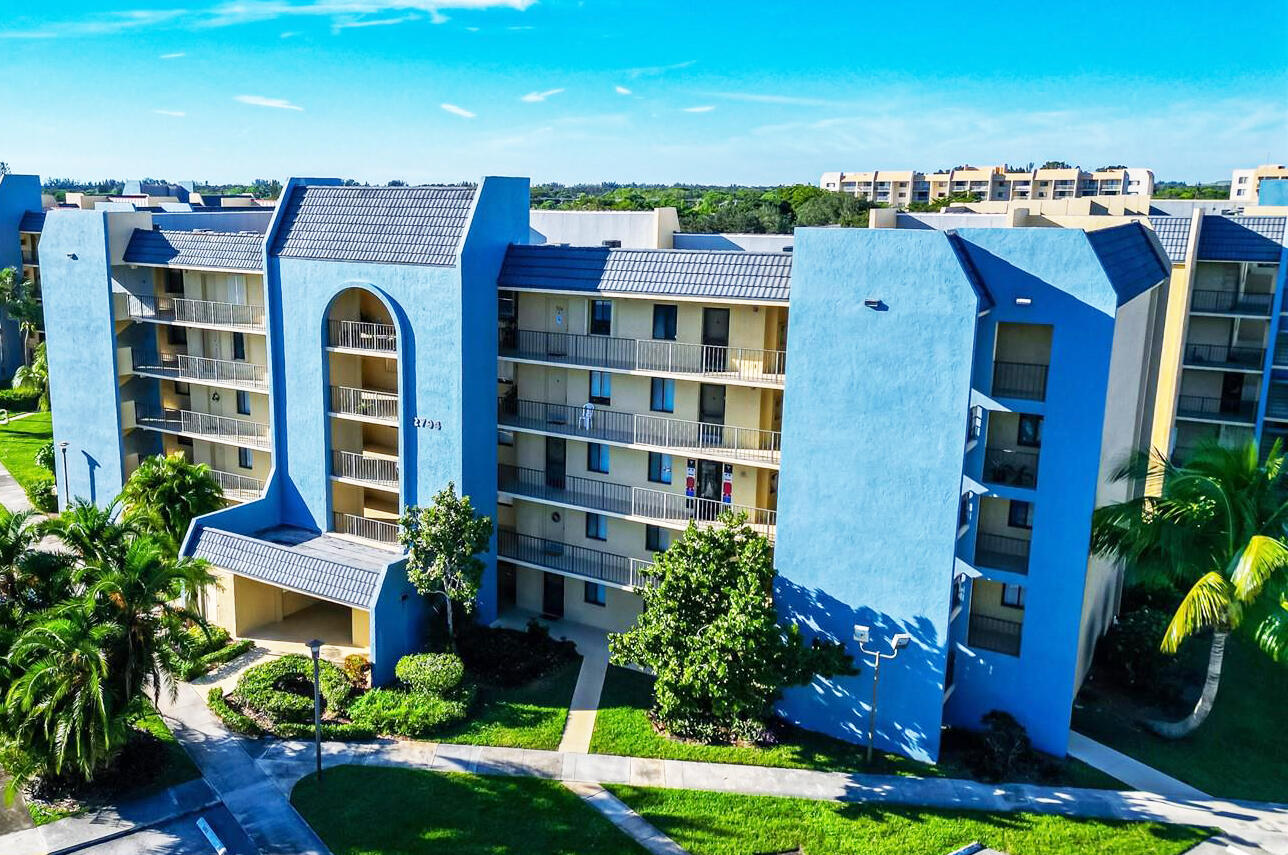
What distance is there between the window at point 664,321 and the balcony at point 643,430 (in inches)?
107

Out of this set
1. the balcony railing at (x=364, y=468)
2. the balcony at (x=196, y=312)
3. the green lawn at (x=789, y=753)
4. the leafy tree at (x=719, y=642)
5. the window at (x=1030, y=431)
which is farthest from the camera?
the balcony at (x=196, y=312)

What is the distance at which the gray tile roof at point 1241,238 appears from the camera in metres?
43.5

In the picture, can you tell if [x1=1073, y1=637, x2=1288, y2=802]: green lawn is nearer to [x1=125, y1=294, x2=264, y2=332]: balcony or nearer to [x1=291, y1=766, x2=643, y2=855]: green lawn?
[x1=291, y1=766, x2=643, y2=855]: green lawn

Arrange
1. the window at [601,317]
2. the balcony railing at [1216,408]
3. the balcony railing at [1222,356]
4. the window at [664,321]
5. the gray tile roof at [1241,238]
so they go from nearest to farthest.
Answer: the window at [664,321], the window at [601,317], the gray tile roof at [1241,238], the balcony railing at [1222,356], the balcony railing at [1216,408]

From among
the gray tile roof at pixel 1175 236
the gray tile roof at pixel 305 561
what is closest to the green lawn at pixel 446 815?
the gray tile roof at pixel 305 561

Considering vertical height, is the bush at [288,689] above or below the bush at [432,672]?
below

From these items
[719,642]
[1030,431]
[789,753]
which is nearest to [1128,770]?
[789,753]

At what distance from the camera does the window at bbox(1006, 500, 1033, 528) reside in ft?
91.5

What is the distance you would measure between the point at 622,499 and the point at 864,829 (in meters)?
13.4

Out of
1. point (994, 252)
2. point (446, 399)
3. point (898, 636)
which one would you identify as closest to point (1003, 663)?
point (898, 636)

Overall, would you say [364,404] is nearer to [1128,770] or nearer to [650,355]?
[650,355]

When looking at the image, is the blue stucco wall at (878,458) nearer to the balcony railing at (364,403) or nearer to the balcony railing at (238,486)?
the balcony railing at (364,403)

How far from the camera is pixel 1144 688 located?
31297 millimetres

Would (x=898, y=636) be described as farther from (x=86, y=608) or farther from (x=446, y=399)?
(x=86, y=608)
